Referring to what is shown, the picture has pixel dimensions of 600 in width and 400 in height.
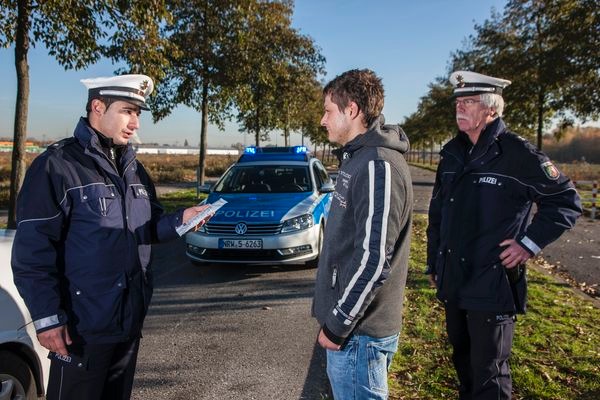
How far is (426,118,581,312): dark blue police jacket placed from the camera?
2.71 meters

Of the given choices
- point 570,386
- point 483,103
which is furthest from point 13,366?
point 570,386

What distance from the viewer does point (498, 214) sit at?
9.04 feet

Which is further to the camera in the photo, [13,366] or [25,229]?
[13,366]

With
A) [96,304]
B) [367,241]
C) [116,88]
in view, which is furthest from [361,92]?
[96,304]

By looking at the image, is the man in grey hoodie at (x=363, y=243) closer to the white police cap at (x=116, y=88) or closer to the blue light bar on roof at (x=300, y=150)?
the white police cap at (x=116, y=88)

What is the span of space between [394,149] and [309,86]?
70.7 feet

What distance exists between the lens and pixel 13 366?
8.58 feet

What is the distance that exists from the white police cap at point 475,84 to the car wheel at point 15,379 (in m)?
2.99

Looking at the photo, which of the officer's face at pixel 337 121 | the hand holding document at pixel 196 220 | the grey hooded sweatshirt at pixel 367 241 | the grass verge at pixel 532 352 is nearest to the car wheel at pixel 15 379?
the hand holding document at pixel 196 220

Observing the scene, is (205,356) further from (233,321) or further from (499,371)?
(499,371)

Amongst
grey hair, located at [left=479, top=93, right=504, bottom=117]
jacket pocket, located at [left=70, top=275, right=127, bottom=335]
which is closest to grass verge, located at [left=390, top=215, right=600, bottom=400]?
grey hair, located at [left=479, top=93, right=504, bottom=117]

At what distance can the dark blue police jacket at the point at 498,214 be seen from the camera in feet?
8.89

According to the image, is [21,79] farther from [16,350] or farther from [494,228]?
[494,228]

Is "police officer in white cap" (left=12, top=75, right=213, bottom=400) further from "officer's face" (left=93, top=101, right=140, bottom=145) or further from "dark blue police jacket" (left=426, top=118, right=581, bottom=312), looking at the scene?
"dark blue police jacket" (left=426, top=118, right=581, bottom=312)
